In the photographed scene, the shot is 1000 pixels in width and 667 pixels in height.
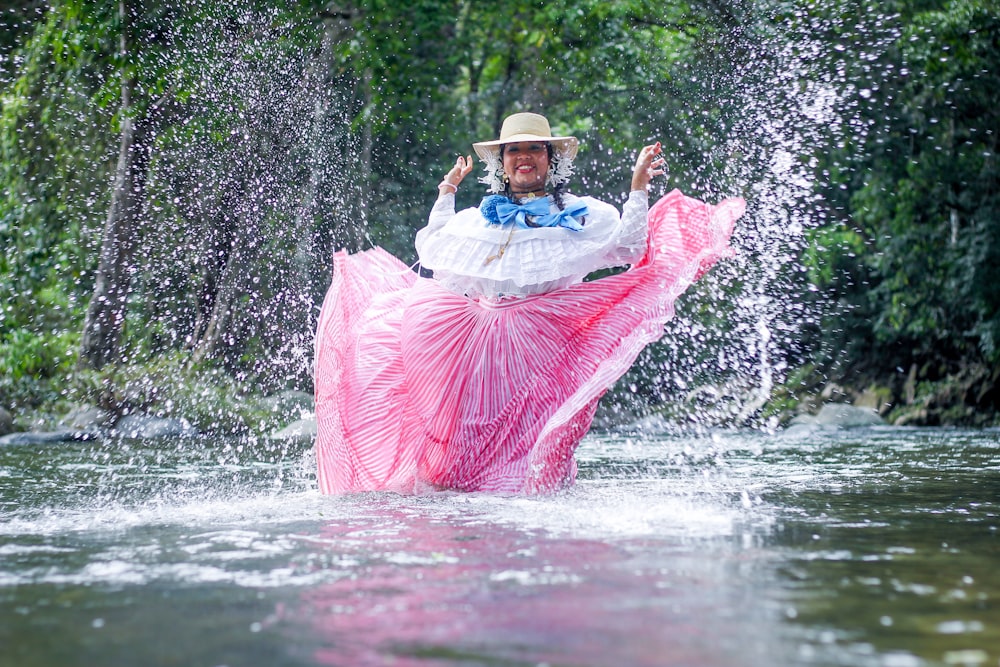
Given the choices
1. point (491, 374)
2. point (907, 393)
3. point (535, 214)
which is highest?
point (535, 214)

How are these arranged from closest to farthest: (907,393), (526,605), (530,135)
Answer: (526,605) < (530,135) < (907,393)

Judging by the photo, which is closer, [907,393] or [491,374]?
[491,374]

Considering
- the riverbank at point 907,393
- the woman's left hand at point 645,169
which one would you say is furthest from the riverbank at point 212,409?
the woman's left hand at point 645,169

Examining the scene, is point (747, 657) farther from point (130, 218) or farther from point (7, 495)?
point (130, 218)

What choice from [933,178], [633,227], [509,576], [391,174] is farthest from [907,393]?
[509,576]

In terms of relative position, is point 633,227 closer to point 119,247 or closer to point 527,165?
point 527,165

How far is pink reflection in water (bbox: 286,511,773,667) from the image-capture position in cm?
259

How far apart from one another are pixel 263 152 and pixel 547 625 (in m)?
13.2

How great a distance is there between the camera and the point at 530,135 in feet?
20.6

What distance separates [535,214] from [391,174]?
13.6 m

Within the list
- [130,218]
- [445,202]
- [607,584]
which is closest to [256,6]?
[130,218]

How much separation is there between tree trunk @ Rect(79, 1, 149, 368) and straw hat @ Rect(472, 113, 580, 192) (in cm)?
885

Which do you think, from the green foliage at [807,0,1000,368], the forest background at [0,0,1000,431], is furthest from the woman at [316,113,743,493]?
the green foliage at [807,0,1000,368]

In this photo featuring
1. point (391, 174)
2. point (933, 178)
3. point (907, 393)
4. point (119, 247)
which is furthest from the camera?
point (391, 174)
